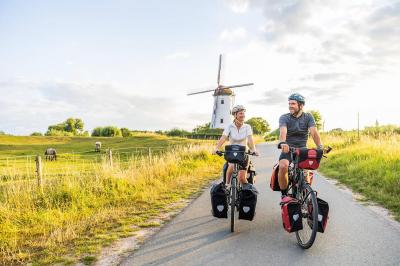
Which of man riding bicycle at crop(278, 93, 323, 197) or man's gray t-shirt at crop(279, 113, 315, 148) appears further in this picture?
man's gray t-shirt at crop(279, 113, 315, 148)

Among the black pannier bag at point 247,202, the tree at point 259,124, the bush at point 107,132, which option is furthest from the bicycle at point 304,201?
the tree at point 259,124

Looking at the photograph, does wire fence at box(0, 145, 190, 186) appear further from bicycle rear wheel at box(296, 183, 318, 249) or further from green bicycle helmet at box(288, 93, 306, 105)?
bicycle rear wheel at box(296, 183, 318, 249)

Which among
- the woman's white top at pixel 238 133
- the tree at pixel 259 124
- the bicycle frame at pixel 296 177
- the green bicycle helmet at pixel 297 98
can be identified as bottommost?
the bicycle frame at pixel 296 177

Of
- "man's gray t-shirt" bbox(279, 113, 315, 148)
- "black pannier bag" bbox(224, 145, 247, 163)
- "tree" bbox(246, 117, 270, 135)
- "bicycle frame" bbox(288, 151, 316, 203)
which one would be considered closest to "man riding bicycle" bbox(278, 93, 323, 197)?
"man's gray t-shirt" bbox(279, 113, 315, 148)

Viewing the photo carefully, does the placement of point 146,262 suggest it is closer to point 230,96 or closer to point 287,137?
point 287,137

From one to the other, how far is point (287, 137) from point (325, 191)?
15.2 feet

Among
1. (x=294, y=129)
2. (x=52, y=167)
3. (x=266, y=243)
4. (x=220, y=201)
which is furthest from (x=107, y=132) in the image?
(x=266, y=243)

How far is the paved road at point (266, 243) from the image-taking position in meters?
4.70

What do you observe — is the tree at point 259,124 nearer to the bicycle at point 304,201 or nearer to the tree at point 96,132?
the tree at point 96,132

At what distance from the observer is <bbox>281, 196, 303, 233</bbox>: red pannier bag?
5238 mm

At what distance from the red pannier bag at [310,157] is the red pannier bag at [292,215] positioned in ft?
1.83

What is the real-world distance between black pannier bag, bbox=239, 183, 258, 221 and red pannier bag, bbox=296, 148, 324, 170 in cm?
117

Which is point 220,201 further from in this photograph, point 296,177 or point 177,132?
point 177,132

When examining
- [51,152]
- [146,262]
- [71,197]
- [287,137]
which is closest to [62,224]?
[71,197]
